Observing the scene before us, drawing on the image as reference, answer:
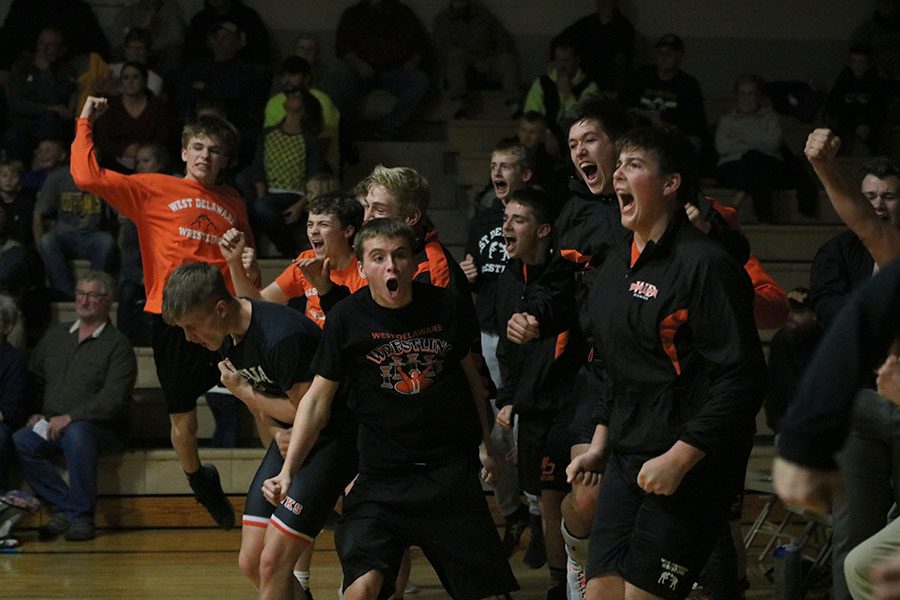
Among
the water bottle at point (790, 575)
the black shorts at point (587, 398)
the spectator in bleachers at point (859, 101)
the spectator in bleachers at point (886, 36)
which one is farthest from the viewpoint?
the spectator in bleachers at point (886, 36)

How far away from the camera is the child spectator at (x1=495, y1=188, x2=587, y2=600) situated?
18.1 feet

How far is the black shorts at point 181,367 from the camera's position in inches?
233

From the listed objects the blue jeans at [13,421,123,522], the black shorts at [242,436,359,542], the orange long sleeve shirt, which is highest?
the orange long sleeve shirt

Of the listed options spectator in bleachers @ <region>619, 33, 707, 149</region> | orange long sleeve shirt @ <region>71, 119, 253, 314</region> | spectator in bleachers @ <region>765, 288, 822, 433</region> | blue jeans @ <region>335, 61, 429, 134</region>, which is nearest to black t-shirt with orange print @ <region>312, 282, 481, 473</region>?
orange long sleeve shirt @ <region>71, 119, 253, 314</region>

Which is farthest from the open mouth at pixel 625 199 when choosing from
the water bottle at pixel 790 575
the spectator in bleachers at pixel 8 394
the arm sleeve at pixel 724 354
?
the spectator in bleachers at pixel 8 394

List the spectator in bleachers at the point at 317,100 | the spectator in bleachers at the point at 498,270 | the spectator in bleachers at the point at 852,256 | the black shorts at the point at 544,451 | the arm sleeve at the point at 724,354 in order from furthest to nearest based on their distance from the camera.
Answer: the spectator in bleachers at the point at 317,100 < the spectator in bleachers at the point at 498,270 < the black shorts at the point at 544,451 < the spectator in bleachers at the point at 852,256 < the arm sleeve at the point at 724,354

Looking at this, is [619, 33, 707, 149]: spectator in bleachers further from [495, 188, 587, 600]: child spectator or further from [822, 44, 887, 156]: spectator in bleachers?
[495, 188, 587, 600]: child spectator

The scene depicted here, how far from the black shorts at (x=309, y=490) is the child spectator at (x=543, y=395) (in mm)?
1131

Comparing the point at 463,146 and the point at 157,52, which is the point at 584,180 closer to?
the point at 463,146

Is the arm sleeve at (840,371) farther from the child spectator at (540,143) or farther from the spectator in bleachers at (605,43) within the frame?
the spectator in bleachers at (605,43)

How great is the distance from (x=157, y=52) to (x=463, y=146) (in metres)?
2.59

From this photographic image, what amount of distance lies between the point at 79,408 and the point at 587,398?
377 cm

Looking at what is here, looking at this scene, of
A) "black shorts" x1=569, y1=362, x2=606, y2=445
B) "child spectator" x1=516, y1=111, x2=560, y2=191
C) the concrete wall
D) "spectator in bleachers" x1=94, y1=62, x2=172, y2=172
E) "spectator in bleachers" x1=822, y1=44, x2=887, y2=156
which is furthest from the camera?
the concrete wall

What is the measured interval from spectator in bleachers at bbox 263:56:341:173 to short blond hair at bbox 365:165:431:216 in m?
4.17
